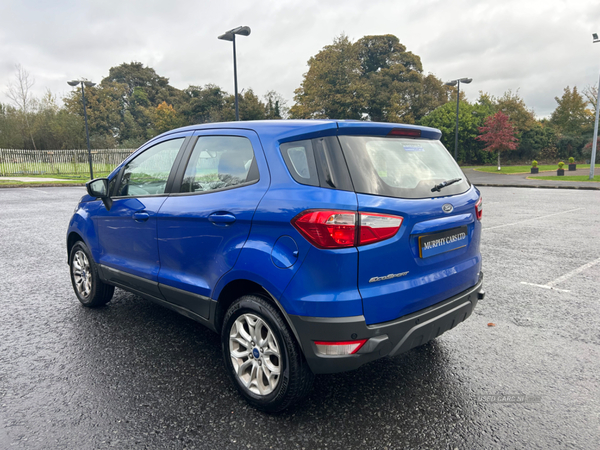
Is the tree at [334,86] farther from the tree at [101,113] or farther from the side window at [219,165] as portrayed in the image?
the side window at [219,165]

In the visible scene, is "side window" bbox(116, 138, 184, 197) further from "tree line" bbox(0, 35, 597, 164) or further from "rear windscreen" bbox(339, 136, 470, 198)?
"tree line" bbox(0, 35, 597, 164)

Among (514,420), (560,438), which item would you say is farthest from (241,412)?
(560,438)

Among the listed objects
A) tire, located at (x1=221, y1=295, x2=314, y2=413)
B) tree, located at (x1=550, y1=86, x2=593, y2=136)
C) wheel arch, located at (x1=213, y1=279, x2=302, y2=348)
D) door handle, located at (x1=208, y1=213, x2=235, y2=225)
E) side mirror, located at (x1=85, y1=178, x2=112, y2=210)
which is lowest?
tire, located at (x1=221, y1=295, x2=314, y2=413)

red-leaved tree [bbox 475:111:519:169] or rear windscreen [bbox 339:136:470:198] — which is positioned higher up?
red-leaved tree [bbox 475:111:519:169]

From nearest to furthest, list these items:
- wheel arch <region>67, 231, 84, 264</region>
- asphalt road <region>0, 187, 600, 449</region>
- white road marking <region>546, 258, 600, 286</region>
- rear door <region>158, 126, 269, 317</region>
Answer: asphalt road <region>0, 187, 600, 449</region>
rear door <region>158, 126, 269, 317</region>
wheel arch <region>67, 231, 84, 264</region>
white road marking <region>546, 258, 600, 286</region>

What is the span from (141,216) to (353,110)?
5061 centimetres

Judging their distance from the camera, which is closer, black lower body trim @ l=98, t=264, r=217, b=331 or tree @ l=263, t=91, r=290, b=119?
black lower body trim @ l=98, t=264, r=217, b=331

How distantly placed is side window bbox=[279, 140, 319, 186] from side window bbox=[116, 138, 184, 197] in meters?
1.25

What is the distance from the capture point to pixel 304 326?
2312 mm

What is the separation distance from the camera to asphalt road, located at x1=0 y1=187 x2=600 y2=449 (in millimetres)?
2387

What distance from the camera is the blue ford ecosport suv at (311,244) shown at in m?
2.27

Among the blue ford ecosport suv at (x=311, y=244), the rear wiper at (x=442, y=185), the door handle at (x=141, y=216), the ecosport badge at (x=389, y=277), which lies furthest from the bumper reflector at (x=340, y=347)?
the door handle at (x=141, y=216)

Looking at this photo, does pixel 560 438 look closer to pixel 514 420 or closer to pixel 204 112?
pixel 514 420

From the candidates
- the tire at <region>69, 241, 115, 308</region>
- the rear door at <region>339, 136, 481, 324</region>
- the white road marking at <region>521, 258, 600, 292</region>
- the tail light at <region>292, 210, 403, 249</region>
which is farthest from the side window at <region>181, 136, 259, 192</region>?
the white road marking at <region>521, 258, 600, 292</region>
